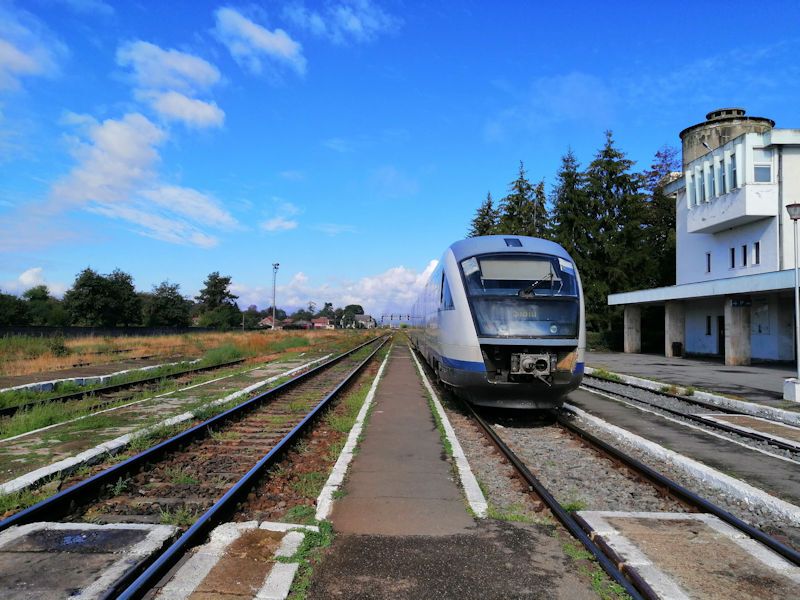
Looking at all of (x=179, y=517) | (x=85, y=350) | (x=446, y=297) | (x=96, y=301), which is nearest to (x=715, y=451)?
(x=446, y=297)

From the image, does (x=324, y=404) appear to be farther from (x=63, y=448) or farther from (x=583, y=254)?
(x=583, y=254)

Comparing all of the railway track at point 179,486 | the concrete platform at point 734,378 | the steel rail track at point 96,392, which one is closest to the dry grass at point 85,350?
the steel rail track at point 96,392

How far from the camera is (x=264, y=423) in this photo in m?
9.84

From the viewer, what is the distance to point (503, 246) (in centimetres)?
1010

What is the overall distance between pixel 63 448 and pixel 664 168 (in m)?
57.2

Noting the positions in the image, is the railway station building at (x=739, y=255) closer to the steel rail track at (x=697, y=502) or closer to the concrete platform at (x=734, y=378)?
the concrete platform at (x=734, y=378)

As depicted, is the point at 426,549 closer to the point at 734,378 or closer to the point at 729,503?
the point at 729,503

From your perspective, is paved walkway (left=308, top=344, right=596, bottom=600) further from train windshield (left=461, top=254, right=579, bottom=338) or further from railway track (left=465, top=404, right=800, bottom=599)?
train windshield (left=461, top=254, right=579, bottom=338)

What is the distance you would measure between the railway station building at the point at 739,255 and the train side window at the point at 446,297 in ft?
50.8

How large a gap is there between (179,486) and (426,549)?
3.10m

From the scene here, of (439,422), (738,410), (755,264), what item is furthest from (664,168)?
(439,422)

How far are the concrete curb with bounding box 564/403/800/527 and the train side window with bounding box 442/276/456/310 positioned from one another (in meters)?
3.61

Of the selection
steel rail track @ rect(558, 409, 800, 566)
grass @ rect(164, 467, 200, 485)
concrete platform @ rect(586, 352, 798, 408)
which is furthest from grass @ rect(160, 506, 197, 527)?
concrete platform @ rect(586, 352, 798, 408)

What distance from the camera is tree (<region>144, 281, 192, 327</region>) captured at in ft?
239
